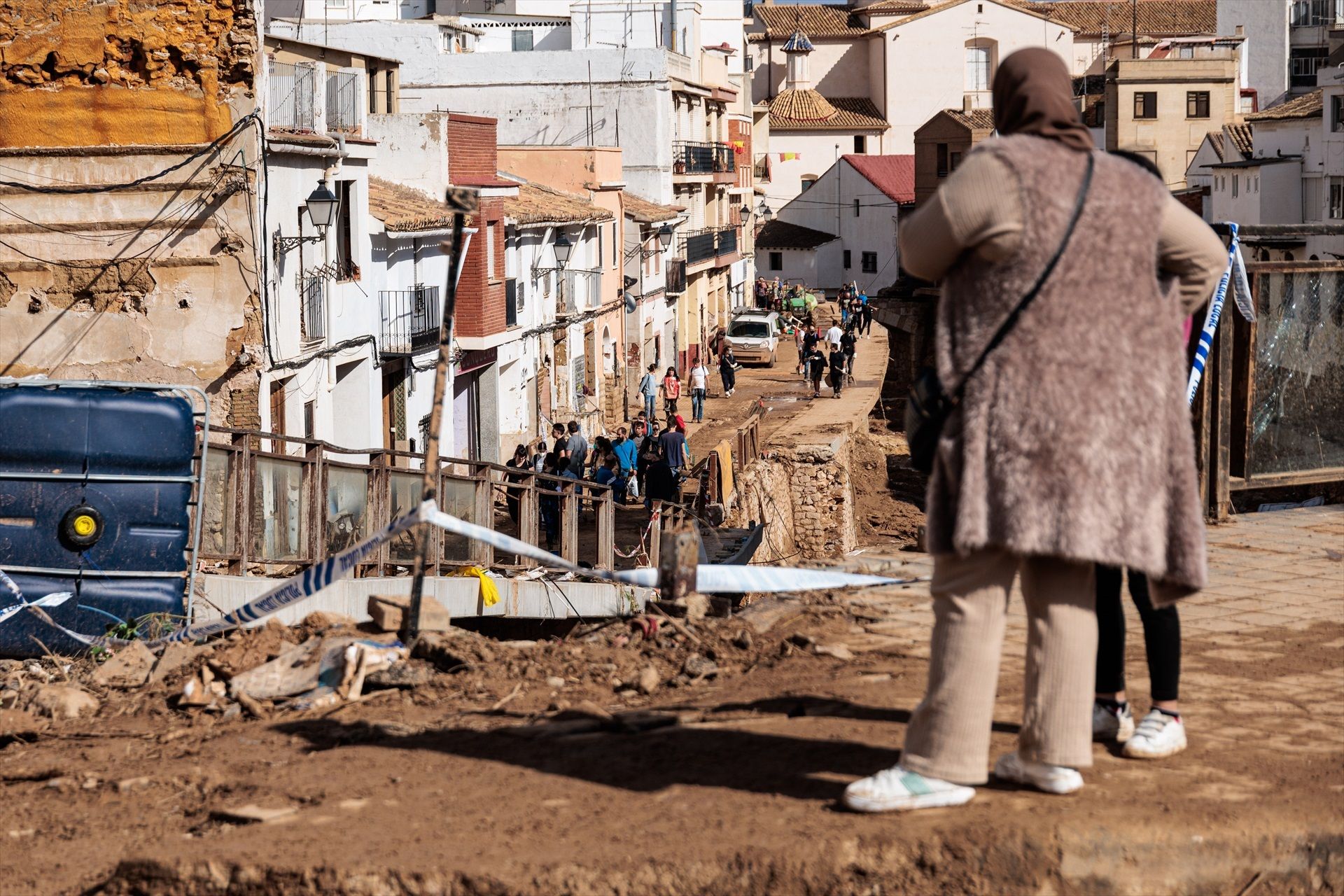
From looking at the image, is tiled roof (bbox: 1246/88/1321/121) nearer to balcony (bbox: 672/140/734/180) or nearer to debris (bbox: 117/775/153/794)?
balcony (bbox: 672/140/734/180)

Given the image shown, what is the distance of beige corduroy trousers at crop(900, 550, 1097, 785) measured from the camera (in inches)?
159

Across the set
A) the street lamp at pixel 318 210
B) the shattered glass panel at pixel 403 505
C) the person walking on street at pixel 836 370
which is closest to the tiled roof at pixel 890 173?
the person walking on street at pixel 836 370

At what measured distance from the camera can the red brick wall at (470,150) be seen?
29.1 metres

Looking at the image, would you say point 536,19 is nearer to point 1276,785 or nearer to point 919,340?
point 919,340

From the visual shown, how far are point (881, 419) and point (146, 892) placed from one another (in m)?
35.7

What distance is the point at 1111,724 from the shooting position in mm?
4820

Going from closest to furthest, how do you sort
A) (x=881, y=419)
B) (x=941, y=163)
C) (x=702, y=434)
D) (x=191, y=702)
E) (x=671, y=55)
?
(x=191, y=702)
(x=702, y=434)
(x=881, y=419)
(x=671, y=55)
(x=941, y=163)

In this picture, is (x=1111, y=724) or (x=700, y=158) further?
(x=700, y=158)

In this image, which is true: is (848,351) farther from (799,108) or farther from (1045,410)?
(799,108)

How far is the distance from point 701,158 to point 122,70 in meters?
36.7

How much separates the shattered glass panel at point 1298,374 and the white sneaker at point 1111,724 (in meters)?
4.68

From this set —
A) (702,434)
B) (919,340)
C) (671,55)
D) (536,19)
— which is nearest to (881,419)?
(919,340)

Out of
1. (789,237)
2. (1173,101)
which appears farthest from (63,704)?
(789,237)

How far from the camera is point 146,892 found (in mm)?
4363
